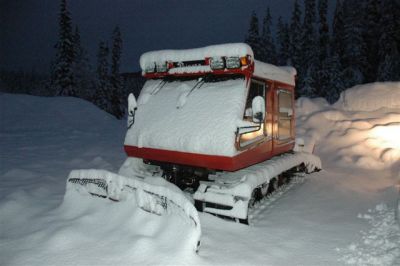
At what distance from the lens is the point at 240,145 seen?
5340 millimetres

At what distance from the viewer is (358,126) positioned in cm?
1159

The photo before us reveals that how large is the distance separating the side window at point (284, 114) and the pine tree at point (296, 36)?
39.2 metres

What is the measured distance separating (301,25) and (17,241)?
162 feet

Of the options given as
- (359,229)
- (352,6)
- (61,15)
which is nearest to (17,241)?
(359,229)

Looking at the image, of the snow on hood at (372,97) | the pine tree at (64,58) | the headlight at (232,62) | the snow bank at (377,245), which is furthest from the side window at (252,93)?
the pine tree at (64,58)

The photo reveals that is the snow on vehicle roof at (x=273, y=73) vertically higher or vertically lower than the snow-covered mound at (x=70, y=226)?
higher

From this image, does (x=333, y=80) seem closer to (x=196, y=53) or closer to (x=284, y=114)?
(x=284, y=114)

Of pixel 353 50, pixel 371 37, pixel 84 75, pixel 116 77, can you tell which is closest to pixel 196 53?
pixel 353 50

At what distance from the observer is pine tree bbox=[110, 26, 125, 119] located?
45.4m

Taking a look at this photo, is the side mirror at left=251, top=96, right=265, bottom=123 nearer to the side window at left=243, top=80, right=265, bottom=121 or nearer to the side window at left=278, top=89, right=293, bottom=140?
the side window at left=243, top=80, right=265, bottom=121

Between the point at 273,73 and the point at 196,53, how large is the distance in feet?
5.72

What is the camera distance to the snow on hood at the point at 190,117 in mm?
5258

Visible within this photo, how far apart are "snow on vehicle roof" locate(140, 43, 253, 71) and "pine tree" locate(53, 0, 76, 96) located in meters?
32.1

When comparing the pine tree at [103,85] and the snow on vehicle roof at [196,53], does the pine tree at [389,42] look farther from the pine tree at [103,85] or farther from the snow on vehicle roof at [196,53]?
the pine tree at [103,85]
